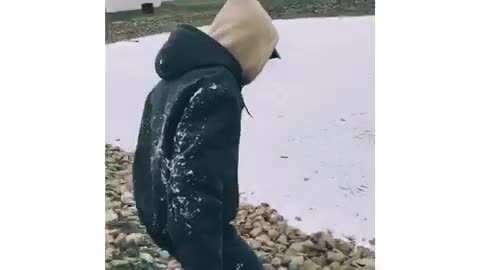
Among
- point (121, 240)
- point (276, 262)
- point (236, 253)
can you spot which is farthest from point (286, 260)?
point (121, 240)

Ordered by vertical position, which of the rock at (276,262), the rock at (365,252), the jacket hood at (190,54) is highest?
the jacket hood at (190,54)

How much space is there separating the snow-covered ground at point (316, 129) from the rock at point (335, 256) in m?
0.05

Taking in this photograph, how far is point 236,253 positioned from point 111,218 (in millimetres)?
345

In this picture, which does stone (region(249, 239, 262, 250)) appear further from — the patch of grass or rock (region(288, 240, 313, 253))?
the patch of grass

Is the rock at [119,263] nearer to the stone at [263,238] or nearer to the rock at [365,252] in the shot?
the stone at [263,238]

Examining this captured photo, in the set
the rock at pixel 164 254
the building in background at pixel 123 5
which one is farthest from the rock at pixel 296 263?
the building in background at pixel 123 5

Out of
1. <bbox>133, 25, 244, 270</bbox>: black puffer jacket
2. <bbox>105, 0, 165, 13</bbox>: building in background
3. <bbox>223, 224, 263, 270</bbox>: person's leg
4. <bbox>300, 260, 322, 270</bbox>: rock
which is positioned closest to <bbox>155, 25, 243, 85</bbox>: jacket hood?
<bbox>133, 25, 244, 270</bbox>: black puffer jacket

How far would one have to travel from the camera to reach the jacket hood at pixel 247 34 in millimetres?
1978

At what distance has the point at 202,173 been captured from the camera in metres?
1.93
